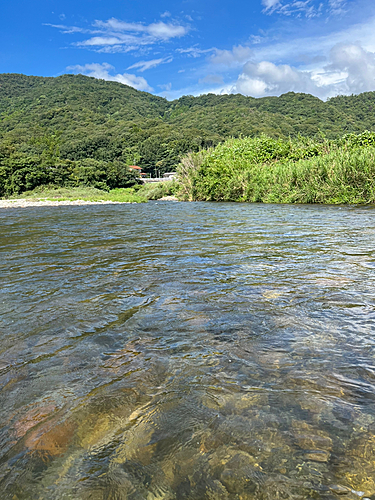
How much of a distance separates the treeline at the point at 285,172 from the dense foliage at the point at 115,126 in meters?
31.2

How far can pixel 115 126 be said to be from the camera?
12288 cm

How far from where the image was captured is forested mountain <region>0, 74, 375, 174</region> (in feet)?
310

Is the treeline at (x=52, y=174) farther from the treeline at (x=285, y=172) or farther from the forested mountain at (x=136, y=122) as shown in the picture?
the treeline at (x=285, y=172)

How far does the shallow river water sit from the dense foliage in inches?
2011

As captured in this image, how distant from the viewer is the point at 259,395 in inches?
81.9

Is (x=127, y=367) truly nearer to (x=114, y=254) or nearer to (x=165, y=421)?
(x=165, y=421)

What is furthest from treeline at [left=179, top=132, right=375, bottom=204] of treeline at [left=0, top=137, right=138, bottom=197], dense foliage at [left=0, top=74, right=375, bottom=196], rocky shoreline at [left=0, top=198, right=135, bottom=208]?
dense foliage at [left=0, top=74, right=375, bottom=196]

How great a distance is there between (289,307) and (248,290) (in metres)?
0.70

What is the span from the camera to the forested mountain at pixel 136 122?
310ft

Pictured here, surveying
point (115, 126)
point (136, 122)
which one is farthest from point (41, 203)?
point (136, 122)

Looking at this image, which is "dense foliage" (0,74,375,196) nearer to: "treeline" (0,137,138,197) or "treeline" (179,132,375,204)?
"treeline" (0,137,138,197)

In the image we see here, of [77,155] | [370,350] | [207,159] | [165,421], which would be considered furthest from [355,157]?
[77,155]

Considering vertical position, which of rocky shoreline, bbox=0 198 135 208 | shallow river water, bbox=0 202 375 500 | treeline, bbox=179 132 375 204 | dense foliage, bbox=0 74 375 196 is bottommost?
rocky shoreline, bbox=0 198 135 208

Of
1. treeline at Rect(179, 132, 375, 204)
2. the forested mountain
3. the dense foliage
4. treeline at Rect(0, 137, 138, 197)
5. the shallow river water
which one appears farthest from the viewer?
the forested mountain
